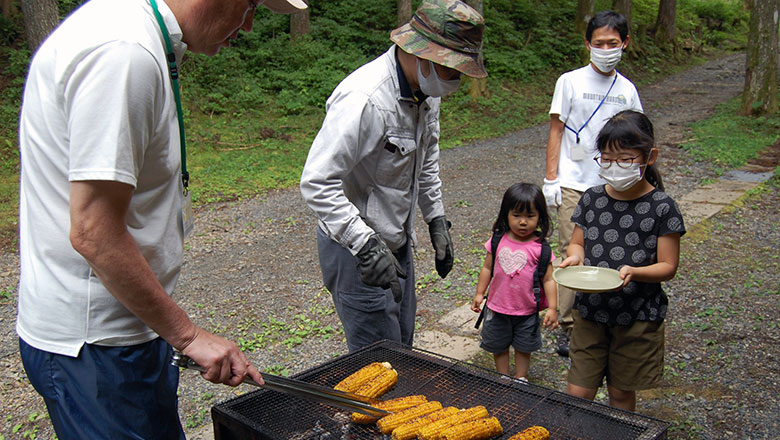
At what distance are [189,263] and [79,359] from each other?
472 cm

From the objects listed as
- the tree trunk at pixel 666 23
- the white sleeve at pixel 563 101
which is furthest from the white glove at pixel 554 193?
the tree trunk at pixel 666 23

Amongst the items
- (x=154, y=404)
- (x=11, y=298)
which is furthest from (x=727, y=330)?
(x=11, y=298)

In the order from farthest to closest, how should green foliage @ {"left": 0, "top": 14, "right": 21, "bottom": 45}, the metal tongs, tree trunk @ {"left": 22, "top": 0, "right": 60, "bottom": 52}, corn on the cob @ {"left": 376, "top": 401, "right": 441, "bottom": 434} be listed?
green foliage @ {"left": 0, "top": 14, "right": 21, "bottom": 45}
tree trunk @ {"left": 22, "top": 0, "right": 60, "bottom": 52}
corn on the cob @ {"left": 376, "top": 401, "right": 441, "bottom": 434}
the metal tongs

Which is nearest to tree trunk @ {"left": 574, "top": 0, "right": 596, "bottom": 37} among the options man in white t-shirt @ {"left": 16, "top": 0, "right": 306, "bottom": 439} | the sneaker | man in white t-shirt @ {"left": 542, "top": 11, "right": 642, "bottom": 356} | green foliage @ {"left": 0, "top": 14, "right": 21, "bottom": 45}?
green foliage @ {"left": 0, "top": 14, "right": 21, "bottom": 45}

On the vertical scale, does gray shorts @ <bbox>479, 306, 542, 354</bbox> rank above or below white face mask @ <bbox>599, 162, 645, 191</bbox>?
below

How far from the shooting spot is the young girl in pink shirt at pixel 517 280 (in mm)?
3709

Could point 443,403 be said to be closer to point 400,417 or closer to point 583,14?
point 400,417

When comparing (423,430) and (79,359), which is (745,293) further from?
(79,359)

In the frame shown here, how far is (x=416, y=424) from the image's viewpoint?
238cm

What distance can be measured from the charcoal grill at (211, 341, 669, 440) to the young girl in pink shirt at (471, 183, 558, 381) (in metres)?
0.95

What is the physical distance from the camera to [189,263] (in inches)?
251

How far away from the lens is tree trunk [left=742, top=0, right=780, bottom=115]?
1203 cm

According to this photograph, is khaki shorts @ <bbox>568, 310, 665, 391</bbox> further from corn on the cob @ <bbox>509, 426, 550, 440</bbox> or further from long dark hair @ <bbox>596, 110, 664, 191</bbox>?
corn on the cob @ <bbox>509, 426, 550, 440</bbox>

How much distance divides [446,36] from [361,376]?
5.25 feet
